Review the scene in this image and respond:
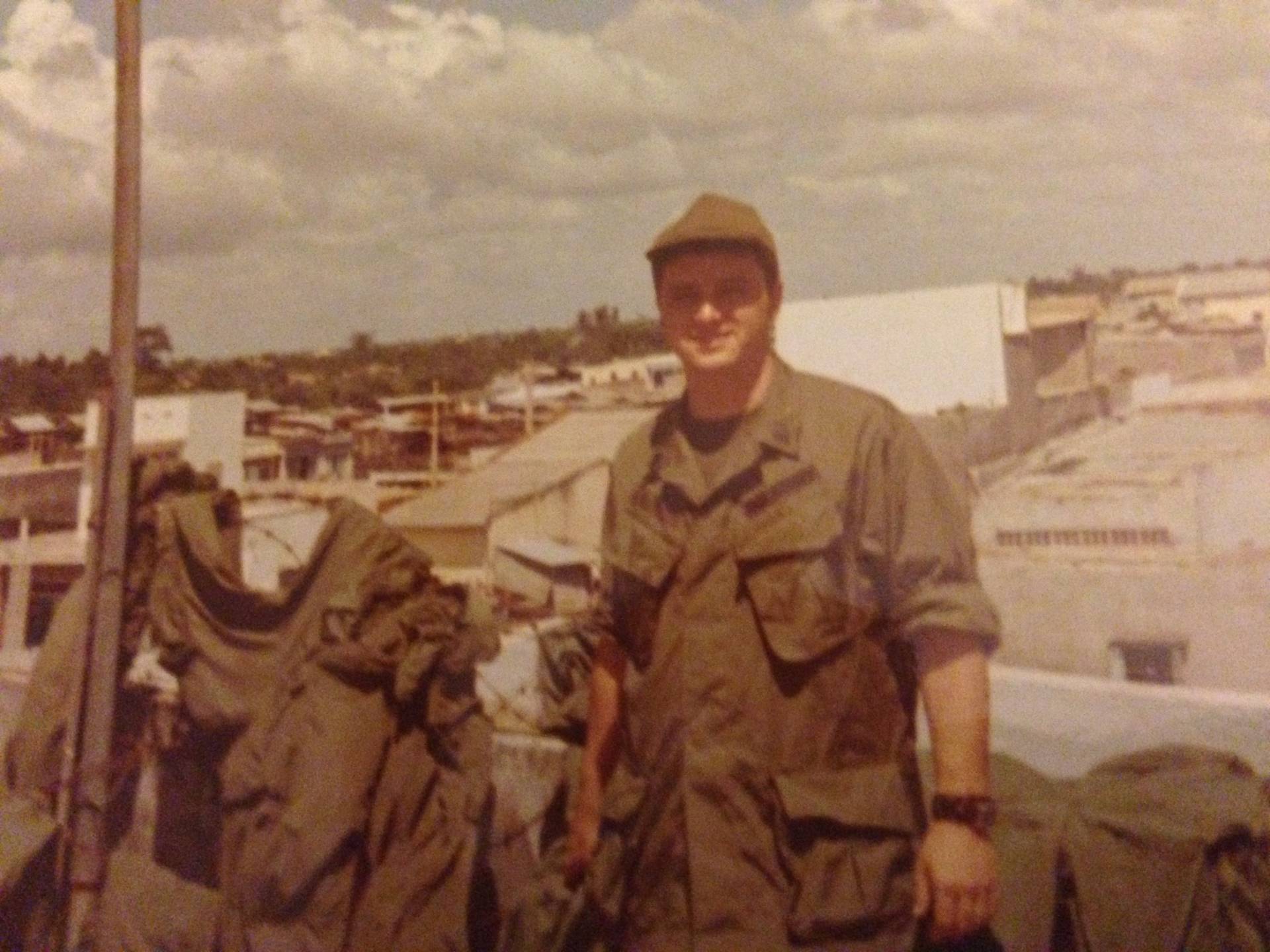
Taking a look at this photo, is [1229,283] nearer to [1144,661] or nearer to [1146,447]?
[1146,447]

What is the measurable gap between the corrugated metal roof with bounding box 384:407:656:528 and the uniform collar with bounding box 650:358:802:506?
0.83 metres

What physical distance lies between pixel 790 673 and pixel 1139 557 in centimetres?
112

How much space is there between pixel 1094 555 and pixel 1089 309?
2.91 ft

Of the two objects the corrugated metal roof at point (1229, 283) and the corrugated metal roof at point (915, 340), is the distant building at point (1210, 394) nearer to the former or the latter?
the corrugated metal roof at point (1229, 283)

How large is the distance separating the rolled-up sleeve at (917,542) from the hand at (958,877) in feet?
0.69

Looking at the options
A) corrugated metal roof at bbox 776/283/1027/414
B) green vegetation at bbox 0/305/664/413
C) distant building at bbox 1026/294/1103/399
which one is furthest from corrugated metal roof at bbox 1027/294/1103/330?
green vegetation at bbox 0/305/664/413

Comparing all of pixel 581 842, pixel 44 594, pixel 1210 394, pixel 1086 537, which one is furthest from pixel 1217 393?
pixel 44 594

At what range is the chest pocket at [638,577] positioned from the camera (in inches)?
61.6

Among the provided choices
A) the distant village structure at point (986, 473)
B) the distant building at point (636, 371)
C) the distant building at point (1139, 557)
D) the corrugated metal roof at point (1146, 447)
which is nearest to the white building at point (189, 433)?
the distant village structure at point (986, 473)

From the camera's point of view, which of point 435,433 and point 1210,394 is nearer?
point 1210,394

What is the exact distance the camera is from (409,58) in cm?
227

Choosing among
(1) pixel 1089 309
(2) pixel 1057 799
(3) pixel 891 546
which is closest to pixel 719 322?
(3) pixel 891 546

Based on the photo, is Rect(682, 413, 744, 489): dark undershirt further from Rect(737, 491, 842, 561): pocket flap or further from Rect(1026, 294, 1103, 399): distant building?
Rect(1026, 294, 1103, 399): distant building

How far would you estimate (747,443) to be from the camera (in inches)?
60.7
